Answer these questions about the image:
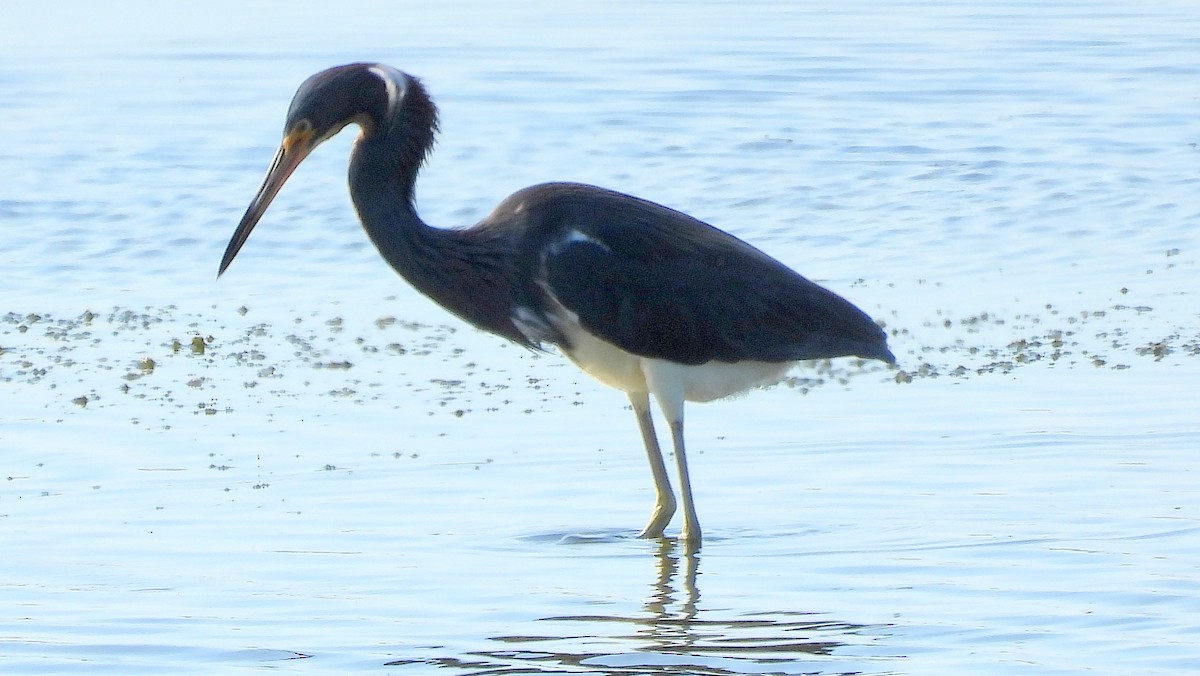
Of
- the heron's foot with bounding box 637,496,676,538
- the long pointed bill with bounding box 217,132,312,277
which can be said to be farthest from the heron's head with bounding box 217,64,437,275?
the heron's foot with bounding box 637,496,676,538

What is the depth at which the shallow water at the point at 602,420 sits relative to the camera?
202 inches

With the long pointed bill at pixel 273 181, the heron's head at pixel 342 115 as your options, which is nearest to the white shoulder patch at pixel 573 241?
the heron's head at pixel 342 115

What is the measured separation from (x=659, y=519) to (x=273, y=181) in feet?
5.07

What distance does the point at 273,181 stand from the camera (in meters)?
5.98

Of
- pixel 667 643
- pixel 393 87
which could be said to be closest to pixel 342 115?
pixel 393 87

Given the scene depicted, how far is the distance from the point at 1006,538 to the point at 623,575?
1110 mm

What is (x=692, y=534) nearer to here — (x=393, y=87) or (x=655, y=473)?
(x=655, y=473)

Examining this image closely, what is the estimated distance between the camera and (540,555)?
5852 mm

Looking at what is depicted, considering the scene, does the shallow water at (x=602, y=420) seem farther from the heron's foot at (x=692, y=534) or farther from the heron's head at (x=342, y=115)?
the heron's head at (x=342, y=115)

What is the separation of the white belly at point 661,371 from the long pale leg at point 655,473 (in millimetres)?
55

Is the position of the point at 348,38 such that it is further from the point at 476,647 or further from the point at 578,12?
the point at 476,647

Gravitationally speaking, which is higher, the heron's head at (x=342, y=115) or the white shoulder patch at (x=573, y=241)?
the heron's head at (x=342, y=115)

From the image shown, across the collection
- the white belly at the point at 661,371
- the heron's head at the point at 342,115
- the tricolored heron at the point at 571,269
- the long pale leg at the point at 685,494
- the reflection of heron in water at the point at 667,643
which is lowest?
the reflection of heron in water at the point at 667,643

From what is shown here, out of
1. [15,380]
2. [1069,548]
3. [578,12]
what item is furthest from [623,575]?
[578,12]
